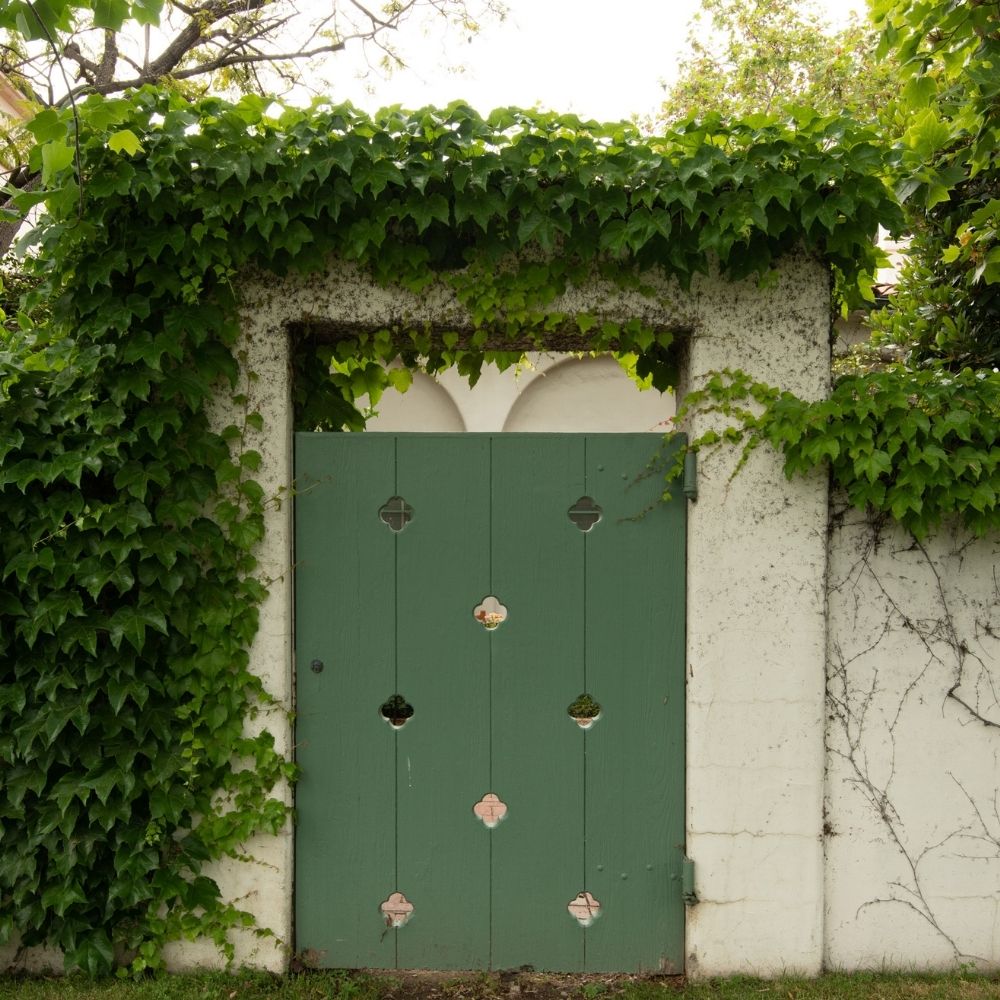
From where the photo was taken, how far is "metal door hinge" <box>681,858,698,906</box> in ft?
10.4

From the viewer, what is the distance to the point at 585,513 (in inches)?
130

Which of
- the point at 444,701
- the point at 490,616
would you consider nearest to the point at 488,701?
the point at 444,701

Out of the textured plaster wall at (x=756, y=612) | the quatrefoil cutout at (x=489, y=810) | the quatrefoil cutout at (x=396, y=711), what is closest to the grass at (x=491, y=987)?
the textured plaster wall at (x=756, y=612)

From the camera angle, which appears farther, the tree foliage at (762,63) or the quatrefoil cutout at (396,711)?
the tree foliage at (762,63)

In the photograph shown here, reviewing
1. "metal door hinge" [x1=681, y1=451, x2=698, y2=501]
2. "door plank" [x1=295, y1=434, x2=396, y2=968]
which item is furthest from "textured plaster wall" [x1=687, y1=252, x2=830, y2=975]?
"door plank" [x1=295, y1=434, x2=396, y2=968]

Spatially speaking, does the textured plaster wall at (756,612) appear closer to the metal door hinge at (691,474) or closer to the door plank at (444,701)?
the metal door hinge at (691,474)

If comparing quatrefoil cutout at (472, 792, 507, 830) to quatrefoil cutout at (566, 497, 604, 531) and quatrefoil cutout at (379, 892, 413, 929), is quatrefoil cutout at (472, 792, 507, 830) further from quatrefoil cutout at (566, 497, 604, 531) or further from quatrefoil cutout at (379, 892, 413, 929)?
quatrefoil cutout at (566, 497, 604, 531)

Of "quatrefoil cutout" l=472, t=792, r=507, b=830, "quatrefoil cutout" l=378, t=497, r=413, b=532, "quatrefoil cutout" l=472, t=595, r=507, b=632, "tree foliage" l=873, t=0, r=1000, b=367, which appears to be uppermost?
"tree foliage" l=873, t=0, r=1000, b=367

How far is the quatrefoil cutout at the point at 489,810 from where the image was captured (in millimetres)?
3279

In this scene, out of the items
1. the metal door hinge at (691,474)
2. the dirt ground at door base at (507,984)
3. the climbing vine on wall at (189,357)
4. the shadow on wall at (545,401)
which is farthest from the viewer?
the shadow on wall at (545,401)

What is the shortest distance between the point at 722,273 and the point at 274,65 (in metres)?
7.67

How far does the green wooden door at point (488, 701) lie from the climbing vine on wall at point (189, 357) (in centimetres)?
30

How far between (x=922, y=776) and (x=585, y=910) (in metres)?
1.37

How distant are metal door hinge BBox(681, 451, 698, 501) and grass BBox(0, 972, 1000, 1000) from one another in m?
1.78
